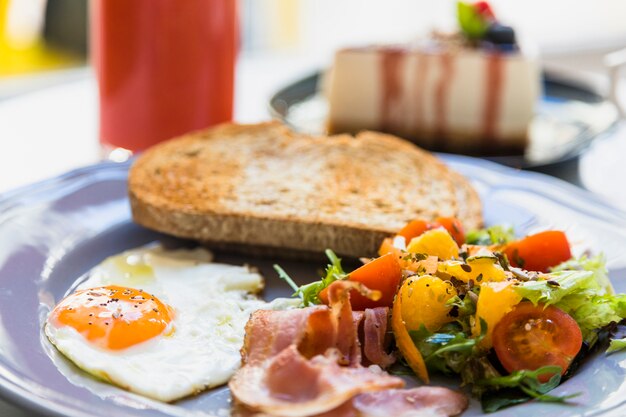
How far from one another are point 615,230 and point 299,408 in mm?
1656

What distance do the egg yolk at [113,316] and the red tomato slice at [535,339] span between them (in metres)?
0.90

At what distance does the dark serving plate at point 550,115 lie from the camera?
373 cm

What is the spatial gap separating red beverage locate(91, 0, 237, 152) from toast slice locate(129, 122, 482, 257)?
16.5 inches

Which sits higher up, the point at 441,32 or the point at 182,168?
the point at 441,32

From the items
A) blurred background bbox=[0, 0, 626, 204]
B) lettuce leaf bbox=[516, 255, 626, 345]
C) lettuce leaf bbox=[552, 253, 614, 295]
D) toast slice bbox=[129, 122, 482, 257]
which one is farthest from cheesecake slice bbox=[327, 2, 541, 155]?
lettuce leaf bbox=[516, 255, 626, 345]

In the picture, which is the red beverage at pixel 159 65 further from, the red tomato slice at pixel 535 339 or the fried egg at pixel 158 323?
the red tomato slice at pixel 535 339

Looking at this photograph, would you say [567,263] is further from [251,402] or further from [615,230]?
[251,402]

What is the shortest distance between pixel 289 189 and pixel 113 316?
111cm

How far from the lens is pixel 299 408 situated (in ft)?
5.74

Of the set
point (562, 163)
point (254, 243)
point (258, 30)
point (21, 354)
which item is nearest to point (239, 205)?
A: point (254, 243)

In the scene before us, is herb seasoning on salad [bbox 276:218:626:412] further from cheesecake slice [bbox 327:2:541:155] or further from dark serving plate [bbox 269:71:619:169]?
cheesecake slice [bbox 327:2:541:155]

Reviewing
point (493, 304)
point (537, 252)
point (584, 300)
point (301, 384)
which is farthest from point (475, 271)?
point (301, 384)

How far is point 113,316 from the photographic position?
2.18 meters

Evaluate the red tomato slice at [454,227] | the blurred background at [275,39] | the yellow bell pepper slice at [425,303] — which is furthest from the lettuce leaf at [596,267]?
the blurred background at [275,39]
